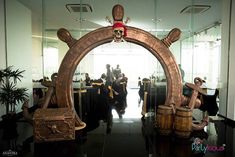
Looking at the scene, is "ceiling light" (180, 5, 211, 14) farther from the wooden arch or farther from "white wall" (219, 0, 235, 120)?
the wooden arch

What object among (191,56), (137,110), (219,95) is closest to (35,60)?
(137,110)

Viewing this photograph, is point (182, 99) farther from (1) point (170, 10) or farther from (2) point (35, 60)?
(2) point (35, 60)

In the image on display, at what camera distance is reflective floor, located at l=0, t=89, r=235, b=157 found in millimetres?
2596

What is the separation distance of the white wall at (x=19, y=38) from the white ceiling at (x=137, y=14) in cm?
20

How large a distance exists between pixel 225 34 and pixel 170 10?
142 centimetres

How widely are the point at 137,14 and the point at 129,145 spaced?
3448 millimetres

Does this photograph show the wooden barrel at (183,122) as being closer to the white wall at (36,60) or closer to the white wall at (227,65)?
the white wall at (227,65)

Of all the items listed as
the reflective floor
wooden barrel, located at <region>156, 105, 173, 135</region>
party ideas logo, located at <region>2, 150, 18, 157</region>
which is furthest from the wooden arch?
party ideas logo, located at <region>2, 150, 18, 157</region>

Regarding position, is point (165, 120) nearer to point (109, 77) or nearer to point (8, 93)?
point (109, 77)

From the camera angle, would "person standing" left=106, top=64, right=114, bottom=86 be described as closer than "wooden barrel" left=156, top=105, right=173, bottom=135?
No

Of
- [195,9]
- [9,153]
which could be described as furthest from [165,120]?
[195,9]

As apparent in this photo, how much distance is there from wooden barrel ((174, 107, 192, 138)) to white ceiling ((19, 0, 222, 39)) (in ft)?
7.47

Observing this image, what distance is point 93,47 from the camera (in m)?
3.44

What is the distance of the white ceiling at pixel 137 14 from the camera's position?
15.3 ft
